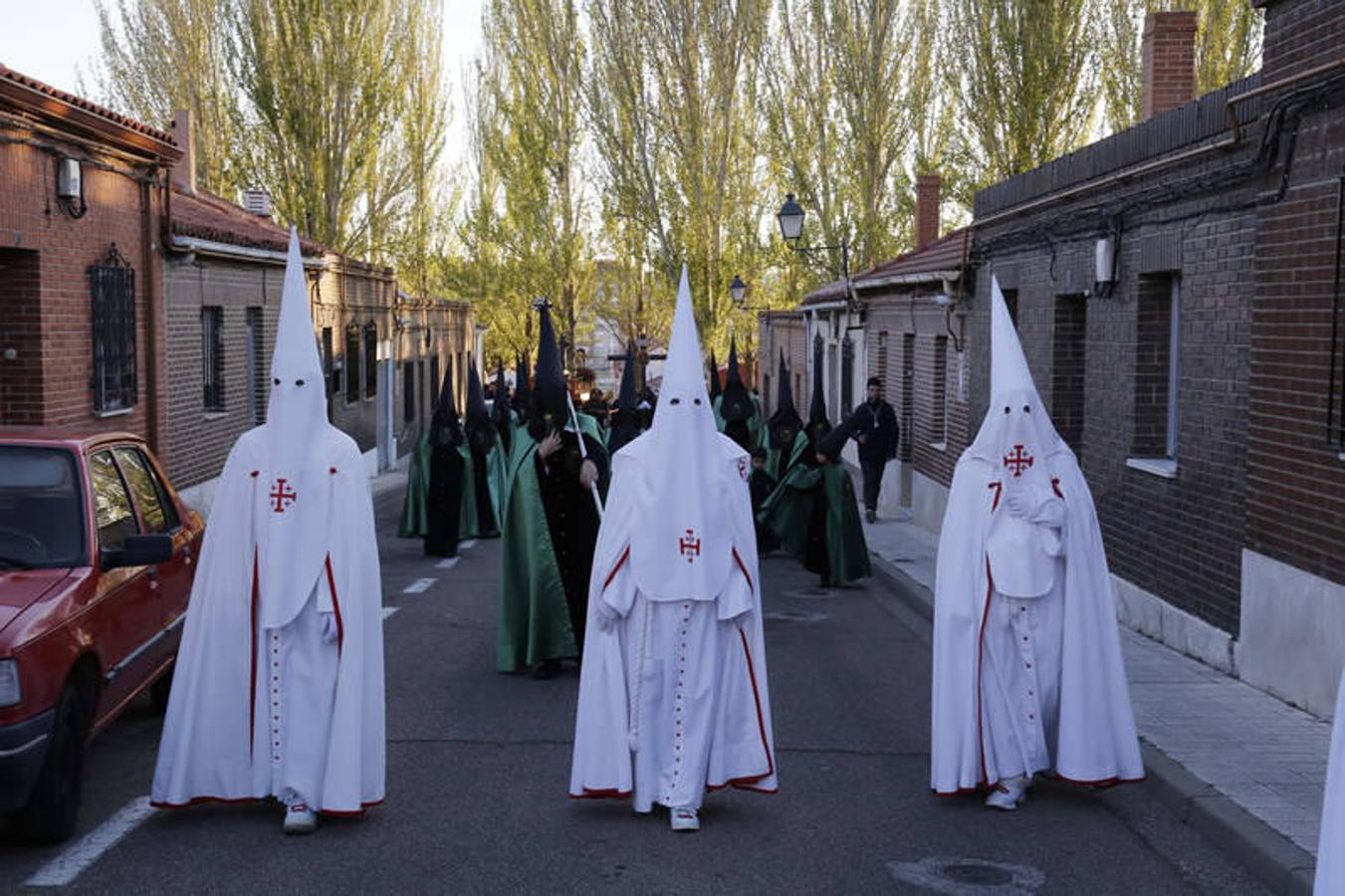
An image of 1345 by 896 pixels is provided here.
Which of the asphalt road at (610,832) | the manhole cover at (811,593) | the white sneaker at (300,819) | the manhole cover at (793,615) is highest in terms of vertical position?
the white sneaker at (300,819)

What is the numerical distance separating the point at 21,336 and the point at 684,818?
366 inches

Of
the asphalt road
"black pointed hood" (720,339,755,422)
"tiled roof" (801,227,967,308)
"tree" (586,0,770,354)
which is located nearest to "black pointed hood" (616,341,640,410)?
the asphalt road

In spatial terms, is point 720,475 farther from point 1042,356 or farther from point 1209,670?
point 1042,356

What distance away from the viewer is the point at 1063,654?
7.13 metres

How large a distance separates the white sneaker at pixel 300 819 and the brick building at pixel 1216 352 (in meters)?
5.34

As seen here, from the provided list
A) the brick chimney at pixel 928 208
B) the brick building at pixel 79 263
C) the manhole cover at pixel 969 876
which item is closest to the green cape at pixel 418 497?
the brick building at pixel 79 263

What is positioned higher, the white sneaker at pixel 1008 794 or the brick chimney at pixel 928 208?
the brick chimney at pixel 928 208

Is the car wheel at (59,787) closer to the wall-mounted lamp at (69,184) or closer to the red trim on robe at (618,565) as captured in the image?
the red trim on robe at (618,565)

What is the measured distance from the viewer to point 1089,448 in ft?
46.2

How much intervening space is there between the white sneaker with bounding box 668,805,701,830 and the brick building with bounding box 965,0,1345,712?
3.90 metres

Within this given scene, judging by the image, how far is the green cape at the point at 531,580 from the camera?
10.2 m

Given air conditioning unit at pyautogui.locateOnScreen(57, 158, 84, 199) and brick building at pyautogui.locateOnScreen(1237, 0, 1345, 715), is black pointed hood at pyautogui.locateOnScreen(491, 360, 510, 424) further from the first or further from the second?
brick building at pyautogui.locateOnScreen(1237, 0, 1345, 715)

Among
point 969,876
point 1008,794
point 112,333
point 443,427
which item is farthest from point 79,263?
point 969,876

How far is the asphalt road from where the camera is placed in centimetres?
596
